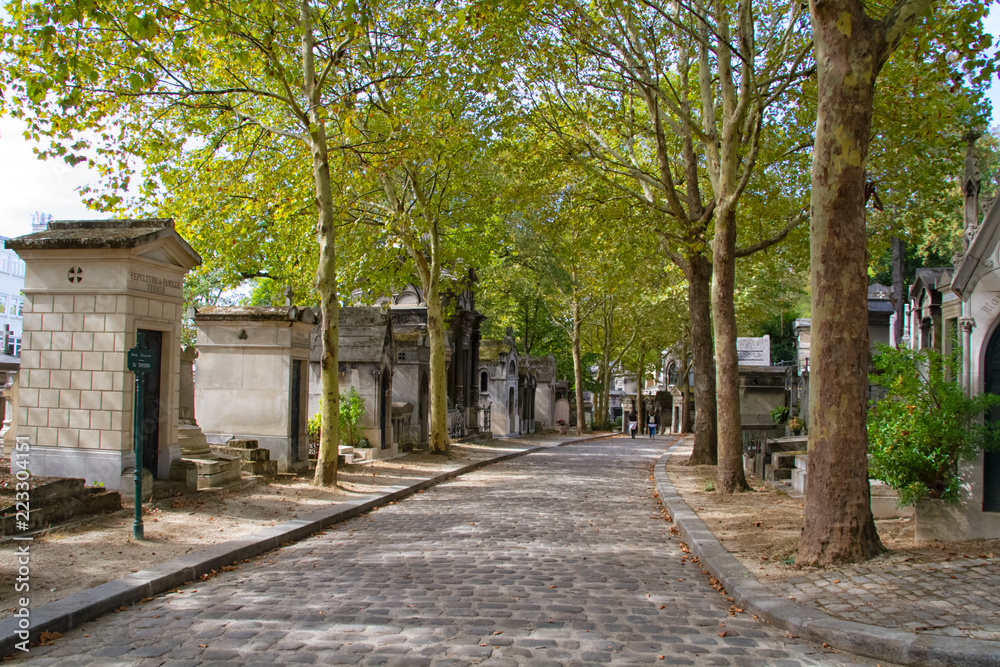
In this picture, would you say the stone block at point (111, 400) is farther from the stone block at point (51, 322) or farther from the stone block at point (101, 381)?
the stone block at point (51, 322)

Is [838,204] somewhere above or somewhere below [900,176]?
below

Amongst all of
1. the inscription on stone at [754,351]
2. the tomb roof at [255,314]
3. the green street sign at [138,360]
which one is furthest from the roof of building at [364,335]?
the inscription on stone at [754,351]

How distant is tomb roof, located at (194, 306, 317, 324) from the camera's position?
48.7 feet

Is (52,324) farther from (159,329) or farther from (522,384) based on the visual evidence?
(522,384)

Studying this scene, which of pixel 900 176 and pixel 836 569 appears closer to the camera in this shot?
pixel 836 569

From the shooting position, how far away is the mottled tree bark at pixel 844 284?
674 cm

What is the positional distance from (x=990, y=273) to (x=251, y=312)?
39.0ft

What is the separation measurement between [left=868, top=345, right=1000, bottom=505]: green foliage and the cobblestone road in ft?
7.02

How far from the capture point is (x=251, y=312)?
1498cm

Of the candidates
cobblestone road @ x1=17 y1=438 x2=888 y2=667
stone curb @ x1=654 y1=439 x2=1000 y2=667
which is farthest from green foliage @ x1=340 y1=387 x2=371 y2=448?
stone curb @ x1=654 y1=439 x2=1000 y2=667

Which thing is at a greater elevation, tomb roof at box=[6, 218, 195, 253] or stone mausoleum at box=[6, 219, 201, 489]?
tomb roof at box=[6, 218, 195, 253]

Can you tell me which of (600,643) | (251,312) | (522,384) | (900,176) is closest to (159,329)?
(251,312)

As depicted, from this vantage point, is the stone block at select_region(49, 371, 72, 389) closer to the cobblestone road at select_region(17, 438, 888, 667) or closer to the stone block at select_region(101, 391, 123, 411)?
the stone block at select_region(101, 391, 123, 411)

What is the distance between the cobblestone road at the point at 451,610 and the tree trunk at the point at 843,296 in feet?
4.23
